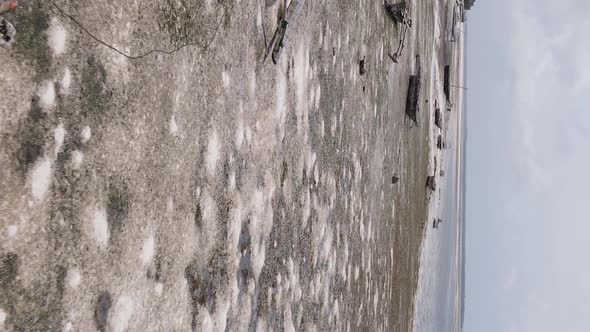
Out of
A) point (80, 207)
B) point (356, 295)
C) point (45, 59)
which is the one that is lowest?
point (356, 295)

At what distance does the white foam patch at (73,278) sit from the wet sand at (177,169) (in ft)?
0.04

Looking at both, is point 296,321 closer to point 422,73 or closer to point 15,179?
point 15,179

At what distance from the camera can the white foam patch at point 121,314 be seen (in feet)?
6.07

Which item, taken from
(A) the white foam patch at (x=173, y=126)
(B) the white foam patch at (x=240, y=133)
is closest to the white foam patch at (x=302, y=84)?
(B) the white foam patch at (x=240, y=133)

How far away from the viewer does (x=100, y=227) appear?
179 centimetres

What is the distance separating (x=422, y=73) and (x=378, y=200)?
4.08 meters

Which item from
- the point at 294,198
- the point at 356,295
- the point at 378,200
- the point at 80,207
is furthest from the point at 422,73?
the point at 80,207

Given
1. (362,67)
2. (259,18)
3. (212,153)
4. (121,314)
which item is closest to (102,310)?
(121,314)

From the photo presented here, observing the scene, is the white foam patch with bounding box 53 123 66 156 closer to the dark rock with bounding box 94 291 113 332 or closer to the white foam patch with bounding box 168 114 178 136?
the dark rock with bounding box 94 291 113 332

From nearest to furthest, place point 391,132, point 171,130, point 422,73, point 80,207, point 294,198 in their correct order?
point 80,207 < point 171,130 < point 294,198 < point 391,132 < point 422,73

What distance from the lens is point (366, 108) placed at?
18.5 feet

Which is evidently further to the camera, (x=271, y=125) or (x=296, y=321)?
(x=296, y=321)

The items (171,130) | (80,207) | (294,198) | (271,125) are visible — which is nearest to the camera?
(80,207)

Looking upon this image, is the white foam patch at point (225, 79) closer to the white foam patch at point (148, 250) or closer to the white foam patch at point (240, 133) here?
the white foam patch at point (240, 133)
